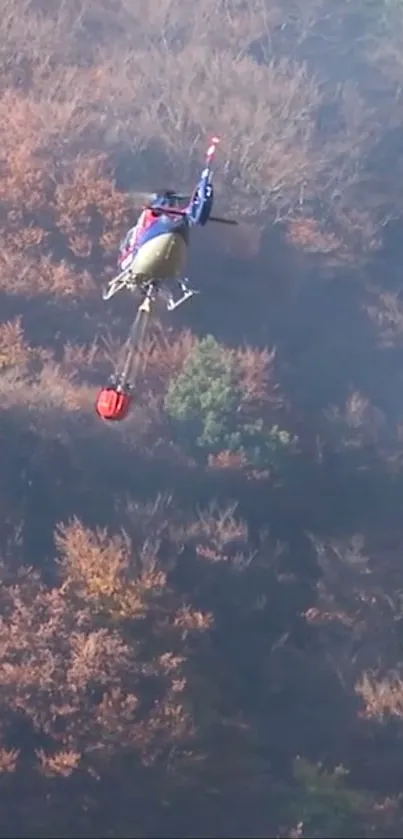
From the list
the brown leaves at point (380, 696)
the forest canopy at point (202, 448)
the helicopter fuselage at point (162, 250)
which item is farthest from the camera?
the brown leaves at point (380, 696)

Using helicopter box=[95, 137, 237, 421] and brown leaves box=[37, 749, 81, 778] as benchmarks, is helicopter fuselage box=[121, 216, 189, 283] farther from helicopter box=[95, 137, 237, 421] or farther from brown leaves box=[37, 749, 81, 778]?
brown leaves box=[37, 749, 81, 778]

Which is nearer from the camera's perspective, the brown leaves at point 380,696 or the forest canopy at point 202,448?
the forest canopy at point 202,448

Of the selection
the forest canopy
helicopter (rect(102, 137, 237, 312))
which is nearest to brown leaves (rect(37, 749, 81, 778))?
the forest canopy

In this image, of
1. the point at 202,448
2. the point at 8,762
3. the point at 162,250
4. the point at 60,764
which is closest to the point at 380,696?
the point at 60,764

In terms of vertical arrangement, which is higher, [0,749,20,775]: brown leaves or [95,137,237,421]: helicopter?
[95,137,237,421]: helicopter

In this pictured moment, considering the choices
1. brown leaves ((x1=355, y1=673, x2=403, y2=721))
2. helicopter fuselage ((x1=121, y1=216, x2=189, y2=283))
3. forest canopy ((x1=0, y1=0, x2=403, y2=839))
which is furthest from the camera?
brown leaves ((x1=355, y1=673, x2=403, y2=721))

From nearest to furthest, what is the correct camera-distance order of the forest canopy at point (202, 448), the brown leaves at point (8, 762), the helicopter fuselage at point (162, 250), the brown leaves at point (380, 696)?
the helicopter fuselage at point (162, 250) → the brown leaves at point (8, 762) → the forest canopy at point (202, 448) → the brown leaves at point (380, 696)

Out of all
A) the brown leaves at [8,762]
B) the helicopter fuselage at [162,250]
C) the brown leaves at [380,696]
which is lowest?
the brown leaves at [8,762]

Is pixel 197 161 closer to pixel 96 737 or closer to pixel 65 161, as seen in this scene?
pixel 65 161

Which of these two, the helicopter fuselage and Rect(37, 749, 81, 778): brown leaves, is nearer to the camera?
the helicopter fuselage

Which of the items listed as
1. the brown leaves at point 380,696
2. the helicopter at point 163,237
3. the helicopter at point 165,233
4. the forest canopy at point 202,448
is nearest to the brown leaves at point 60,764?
the forest canopy at point 202,448

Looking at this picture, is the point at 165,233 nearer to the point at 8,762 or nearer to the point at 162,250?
the point at 162,250

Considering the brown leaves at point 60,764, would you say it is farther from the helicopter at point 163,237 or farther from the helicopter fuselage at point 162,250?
the helicopter fuselage at point 162,250

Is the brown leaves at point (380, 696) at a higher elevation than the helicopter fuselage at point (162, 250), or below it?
below
